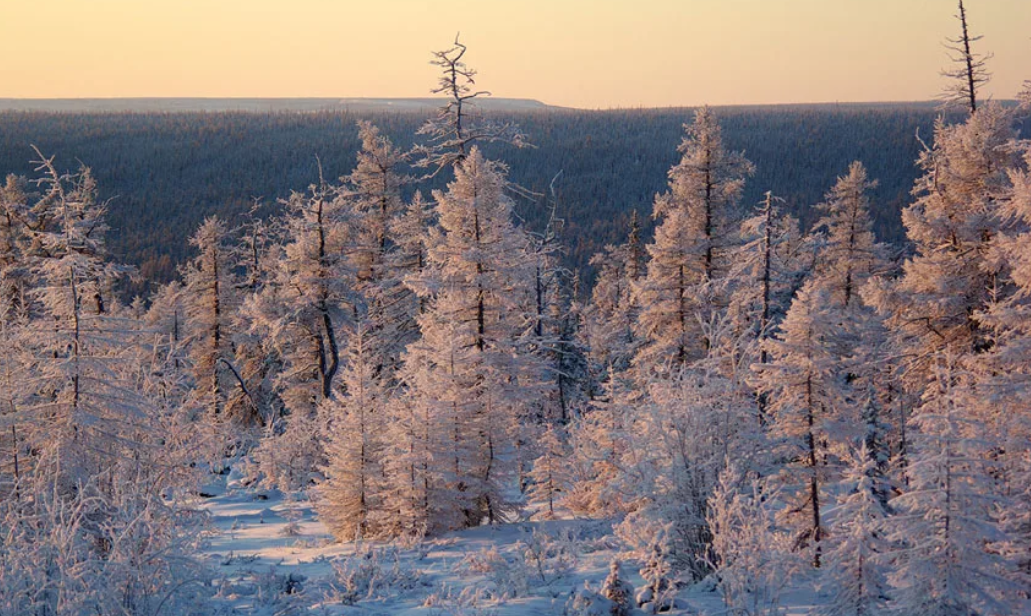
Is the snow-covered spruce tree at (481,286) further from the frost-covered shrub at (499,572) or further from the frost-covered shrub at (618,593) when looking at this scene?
the frost-covered shrub at (618,593)

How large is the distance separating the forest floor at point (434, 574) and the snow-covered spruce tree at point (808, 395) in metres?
2.74

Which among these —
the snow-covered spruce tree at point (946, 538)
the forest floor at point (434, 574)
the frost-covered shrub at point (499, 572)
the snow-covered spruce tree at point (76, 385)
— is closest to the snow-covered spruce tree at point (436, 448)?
the forest floor at point (434, 574)

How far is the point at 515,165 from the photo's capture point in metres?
172

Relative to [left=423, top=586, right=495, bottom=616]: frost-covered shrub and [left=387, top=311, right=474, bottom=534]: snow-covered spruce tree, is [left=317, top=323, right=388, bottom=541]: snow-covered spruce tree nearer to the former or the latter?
[left=387, top=311, right=474, bottom=534]: snow-covered spruce tree

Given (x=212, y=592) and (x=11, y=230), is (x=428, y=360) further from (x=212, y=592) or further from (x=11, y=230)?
Answer: (x=11, y=230)

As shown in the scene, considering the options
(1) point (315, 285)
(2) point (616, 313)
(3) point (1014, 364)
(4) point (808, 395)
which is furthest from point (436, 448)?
(2) point (616, 313)

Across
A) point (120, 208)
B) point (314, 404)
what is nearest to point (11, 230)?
point (314, 404)

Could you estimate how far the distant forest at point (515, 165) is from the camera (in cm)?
13700

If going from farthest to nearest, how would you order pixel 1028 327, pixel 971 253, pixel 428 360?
pixel 971 253
pixel 428 360
pixel 1028 327

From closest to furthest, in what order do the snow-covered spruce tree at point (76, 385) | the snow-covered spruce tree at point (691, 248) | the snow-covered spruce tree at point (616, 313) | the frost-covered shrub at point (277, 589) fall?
the frost-covered shrub at point (277, 589), the snow-covered spruce tree at point (76, 385), the snow-covered spruce tree at point (691, 248), the snow-covered spruce tree at point (616, 313)

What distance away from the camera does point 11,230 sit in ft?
98.9

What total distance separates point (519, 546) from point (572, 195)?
14629cm

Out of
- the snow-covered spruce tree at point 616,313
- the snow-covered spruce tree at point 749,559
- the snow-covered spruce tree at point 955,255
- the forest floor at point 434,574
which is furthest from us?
the snow-covered spruce tree at point 616,313

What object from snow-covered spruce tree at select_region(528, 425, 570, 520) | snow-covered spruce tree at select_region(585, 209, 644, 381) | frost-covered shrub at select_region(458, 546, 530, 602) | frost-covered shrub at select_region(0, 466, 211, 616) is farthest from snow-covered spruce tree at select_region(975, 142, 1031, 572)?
snow-covered spruce tree at select_region(585, 209, 644, 381)
